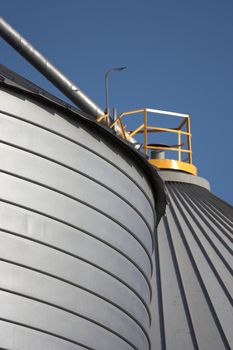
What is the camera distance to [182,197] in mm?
20953

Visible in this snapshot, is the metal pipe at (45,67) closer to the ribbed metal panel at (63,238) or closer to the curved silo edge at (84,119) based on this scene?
the curved silo edge at (84,119)

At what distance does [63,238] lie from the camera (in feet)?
32.4

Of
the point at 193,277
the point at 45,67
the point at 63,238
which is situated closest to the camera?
the point at 63,238

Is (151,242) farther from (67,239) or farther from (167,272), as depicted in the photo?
(167,272)

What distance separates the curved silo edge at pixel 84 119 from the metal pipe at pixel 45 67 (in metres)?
11.1

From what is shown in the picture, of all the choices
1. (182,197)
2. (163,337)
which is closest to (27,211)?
(163,337)

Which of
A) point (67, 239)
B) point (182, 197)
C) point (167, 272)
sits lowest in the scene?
point (67, 239)

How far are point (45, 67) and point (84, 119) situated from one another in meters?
13.5

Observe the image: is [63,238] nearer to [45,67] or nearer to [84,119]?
[84,119]

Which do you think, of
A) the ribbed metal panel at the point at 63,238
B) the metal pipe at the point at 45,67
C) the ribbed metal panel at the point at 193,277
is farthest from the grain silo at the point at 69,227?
the metal pipe at the point at 45,67

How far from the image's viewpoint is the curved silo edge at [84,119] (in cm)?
Result: 1026

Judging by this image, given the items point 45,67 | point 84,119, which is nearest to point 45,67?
point 45,67

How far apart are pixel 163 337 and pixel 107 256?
18.3 ft

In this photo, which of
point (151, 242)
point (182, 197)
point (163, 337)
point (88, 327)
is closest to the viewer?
point (88, 327)
